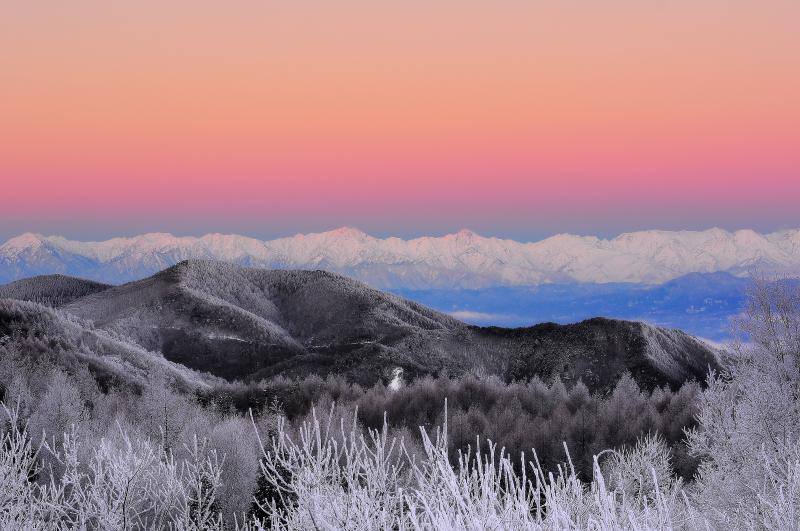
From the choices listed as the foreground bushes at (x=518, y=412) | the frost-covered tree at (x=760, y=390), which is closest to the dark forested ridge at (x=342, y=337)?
the foreground bushes at (x=518, y=412)

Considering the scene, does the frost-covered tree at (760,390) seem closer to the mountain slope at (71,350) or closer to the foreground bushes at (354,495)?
the foreground bushes at (354,495)

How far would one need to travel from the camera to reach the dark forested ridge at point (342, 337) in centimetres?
6500

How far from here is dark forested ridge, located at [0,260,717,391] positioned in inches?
2559

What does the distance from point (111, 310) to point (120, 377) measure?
52.3 m

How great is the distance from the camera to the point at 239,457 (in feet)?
58.9

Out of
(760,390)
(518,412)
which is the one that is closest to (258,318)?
→ (518,412)

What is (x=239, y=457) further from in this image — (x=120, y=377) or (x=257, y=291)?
(x=257, y=291)

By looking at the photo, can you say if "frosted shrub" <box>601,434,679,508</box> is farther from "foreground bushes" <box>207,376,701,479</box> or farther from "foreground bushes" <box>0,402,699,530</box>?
"foreground bushes" <box>207,376,701,479</box>

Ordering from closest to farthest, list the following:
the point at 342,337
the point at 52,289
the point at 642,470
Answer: the point at 642,470
the point at 342,337
the point at 52,289

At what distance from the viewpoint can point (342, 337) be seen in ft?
281

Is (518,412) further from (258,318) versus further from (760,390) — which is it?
(258,318)

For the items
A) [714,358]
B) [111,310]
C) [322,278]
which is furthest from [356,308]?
[714,358]

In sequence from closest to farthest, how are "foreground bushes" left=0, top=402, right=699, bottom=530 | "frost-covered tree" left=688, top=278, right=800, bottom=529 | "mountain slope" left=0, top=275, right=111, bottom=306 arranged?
"foreground bushes" left=0, top=402, right=699, bottom=530 < "frost-covered tree" left=688, top=278, right=800, bottom=529 < "mountain slope" left=0, top=275, right=111, bottom=306

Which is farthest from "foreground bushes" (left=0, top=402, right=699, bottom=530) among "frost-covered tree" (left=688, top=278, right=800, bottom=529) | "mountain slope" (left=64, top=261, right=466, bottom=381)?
"mountain slope" (left=64, top=261, right=466, bottom=381)
